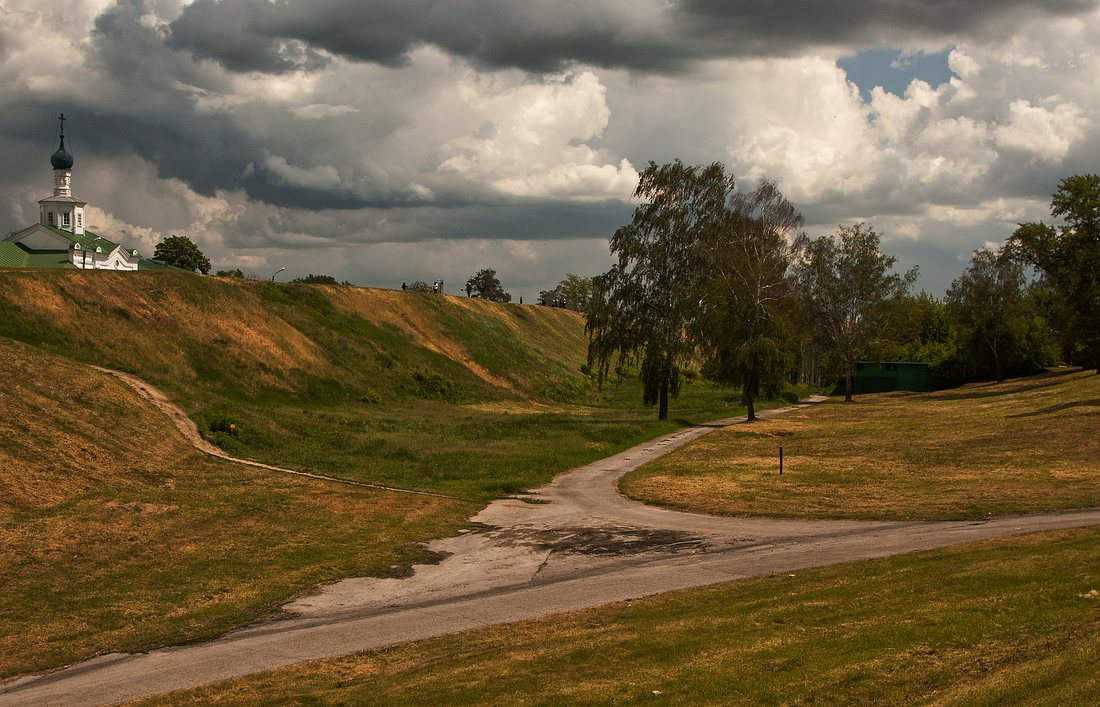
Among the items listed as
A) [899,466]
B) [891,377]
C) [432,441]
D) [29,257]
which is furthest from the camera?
[891,377]

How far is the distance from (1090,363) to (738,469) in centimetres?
6069

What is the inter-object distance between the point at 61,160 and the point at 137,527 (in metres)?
105

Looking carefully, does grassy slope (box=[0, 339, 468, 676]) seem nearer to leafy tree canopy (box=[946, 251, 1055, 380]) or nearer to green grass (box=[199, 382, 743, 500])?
green grass (box=[199, 382, 743, 500])

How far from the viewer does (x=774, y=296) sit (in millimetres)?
65375

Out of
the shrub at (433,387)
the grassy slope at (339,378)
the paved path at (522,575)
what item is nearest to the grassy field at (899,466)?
the paved path at (522,575)

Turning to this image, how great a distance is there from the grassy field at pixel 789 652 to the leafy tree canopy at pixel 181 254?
11103 cm

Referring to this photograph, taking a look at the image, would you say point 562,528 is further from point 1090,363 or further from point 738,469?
point 1090,363

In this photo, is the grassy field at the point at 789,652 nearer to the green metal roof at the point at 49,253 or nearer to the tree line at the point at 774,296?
the tree line at the point at 774,296

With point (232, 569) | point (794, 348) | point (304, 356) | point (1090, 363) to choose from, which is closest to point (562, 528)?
point (232, 569)

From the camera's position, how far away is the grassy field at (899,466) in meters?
27.8

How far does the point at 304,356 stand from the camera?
63.4 m

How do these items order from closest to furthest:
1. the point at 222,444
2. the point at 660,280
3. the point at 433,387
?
the point at 222,444
the point at 660,280
the point at 433,387

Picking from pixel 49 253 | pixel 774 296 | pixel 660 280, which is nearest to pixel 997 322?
pixel 774 296

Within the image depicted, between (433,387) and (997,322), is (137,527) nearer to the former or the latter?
(433,387)
